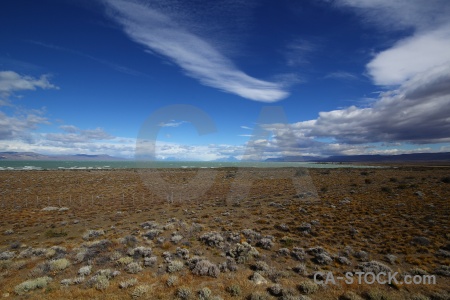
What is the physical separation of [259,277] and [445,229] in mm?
17258

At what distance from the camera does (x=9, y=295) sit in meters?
9.88

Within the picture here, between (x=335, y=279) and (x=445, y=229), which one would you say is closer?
(x=335, y=279)

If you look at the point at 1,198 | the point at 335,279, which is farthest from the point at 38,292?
the point at 1,198

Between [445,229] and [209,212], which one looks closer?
[445,229]

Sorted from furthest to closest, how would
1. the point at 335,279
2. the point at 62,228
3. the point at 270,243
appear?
the point at 62,228
the point at 270,243
the point at 335,279

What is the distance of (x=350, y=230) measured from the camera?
18.6 m

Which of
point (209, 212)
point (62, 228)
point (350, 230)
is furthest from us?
point (209, 212)

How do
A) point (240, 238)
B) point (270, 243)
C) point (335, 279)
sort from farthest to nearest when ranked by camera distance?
point (240, 238) → point (270, 243) → point (335, 279)

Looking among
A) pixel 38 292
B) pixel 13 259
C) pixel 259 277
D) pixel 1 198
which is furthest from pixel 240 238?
pixel 1 198

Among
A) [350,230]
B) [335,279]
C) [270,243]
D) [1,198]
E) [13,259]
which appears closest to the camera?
[335,279]

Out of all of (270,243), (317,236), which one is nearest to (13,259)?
(270,243)

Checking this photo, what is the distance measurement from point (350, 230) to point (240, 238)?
31.0 ft

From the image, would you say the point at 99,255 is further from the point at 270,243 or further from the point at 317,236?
the point at 317,236

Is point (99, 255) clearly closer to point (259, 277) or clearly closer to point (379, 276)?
point (259, 277)
